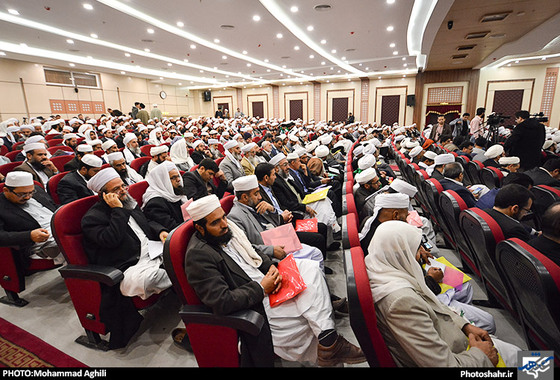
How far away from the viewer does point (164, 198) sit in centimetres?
248

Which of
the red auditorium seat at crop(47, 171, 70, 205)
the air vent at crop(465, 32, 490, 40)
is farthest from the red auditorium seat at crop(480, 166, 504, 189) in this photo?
the air vent at crop(465, 32, 490, 40)

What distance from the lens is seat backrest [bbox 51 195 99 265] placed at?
5.63 ft

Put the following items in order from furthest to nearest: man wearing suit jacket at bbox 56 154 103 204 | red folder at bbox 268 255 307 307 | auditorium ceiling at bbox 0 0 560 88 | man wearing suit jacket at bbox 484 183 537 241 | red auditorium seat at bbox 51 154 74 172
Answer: auditorium ceiling at bbox 0 0 560 88
red auditorium seat at bbox 51 154 74 172
man wearing suit jacket at bbox 56 154 103 204
man wearing suit jacket at bbox 484 183 537 241
red folder at bbox 268 255 307 307

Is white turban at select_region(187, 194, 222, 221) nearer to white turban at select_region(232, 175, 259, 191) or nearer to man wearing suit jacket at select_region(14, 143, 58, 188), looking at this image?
white turban at select_region(232, 175, 259, 191)

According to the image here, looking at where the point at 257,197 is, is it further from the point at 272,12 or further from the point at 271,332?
the point at 272,12

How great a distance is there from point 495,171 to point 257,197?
10.8ft

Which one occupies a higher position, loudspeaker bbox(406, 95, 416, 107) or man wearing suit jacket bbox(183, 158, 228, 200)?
loudspeaker bbox(406, 95, 416, 107)

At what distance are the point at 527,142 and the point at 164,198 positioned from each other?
18.8 ft

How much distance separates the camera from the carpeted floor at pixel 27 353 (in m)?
1.74

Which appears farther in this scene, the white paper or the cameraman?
the cameraman

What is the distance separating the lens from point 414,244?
1.29 metres

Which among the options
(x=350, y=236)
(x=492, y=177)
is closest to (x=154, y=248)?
(x=350, y=236)

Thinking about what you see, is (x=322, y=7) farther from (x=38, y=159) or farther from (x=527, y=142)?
(x=38, y=159)

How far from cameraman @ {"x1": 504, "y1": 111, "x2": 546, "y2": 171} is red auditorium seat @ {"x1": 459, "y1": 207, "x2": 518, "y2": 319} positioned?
378 centimetres
